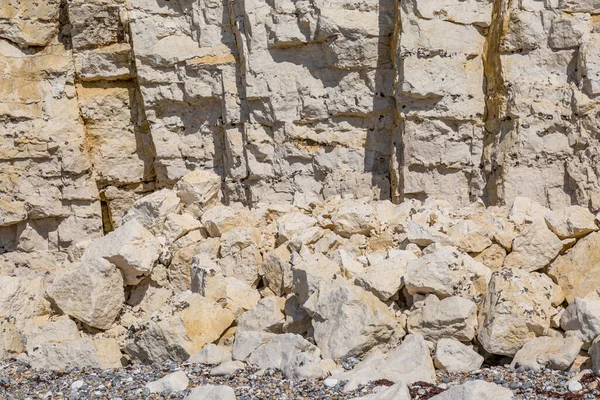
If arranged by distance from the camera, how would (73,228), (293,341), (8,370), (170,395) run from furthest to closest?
(73,228) → (8,370) → (293,341) → (170,395)

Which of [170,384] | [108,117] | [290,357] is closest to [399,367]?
[290,357]

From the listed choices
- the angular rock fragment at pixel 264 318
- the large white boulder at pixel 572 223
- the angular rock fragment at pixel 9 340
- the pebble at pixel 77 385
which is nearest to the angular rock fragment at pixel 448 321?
the angular rock fragment at pixel 264 318

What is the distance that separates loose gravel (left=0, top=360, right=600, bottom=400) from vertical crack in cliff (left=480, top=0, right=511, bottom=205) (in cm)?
300

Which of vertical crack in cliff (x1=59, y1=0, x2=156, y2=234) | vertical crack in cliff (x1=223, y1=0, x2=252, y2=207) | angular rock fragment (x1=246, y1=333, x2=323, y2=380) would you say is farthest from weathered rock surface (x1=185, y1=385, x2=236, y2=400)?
vertical crack in cliff (x1=59, y1=0, x2=156, y2=234)

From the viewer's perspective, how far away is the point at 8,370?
6371mm

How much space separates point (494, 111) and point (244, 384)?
4.31m

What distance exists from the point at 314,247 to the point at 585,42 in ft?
11.2

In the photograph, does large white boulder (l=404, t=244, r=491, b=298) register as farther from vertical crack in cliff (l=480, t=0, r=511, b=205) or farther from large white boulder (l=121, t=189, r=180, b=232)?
large white boulder (l=121, t=189, r=180, b=232)

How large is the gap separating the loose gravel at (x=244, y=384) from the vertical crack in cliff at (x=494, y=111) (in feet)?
9.84

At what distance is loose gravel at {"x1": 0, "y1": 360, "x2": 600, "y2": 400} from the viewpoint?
517 cm

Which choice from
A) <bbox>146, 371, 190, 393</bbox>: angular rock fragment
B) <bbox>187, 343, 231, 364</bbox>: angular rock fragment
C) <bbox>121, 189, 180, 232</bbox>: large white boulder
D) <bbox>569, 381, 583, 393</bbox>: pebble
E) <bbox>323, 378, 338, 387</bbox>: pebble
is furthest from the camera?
<bbox>121, 189, 180, 232</bbox>: large white boulder

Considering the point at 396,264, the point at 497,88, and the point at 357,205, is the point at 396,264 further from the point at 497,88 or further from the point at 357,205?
the point at 497,88

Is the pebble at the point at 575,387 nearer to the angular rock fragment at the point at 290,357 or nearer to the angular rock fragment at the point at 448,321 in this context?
the angular rock fragment at the point at 448,321

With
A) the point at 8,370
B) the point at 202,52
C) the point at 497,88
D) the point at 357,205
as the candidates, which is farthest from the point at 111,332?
the point at 497,88
